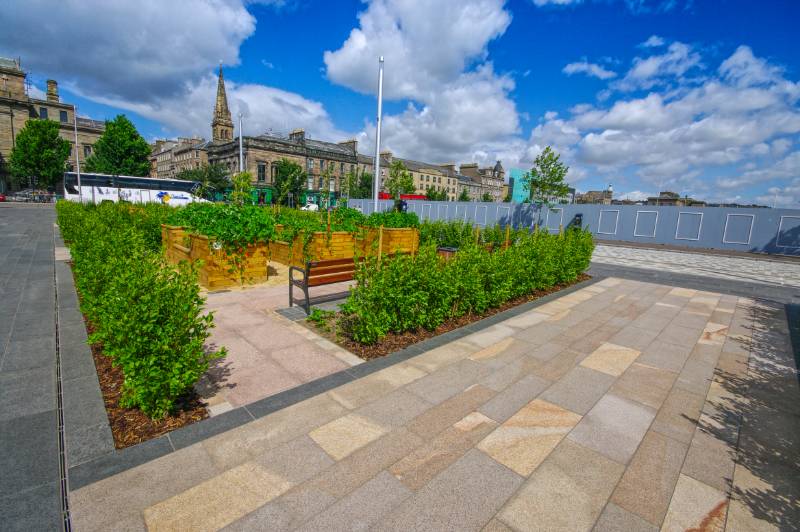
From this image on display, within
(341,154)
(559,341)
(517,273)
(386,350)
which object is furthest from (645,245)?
(341,154)

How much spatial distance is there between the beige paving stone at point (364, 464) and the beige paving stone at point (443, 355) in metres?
1.37

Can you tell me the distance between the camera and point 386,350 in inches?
193

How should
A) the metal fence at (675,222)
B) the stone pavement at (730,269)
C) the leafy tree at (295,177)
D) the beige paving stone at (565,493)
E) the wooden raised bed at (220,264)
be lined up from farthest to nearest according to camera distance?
the leafy tree at (295,177), the metal fence at (675,222), the stone pavement at (730,269), the wooden raised bed at (220,264), the beige paving stone at (565,493)

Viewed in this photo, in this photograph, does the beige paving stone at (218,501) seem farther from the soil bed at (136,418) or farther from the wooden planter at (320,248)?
the wooden planter at (320,248)

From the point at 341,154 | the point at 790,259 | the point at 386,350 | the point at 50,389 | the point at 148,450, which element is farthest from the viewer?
the point at 341,154

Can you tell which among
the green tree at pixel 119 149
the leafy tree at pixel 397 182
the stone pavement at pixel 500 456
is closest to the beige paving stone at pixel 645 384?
the stone pavement at pixel 500 456

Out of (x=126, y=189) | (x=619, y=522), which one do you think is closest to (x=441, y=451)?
(x=619, y=522)

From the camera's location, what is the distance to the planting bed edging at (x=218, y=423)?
2553mm

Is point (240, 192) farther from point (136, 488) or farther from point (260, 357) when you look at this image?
point (136, 488)

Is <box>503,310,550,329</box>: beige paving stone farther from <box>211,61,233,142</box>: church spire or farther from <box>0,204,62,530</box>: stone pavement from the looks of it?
<box>211,61,233,142</box>: church spire

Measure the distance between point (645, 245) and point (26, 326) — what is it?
29.1 m

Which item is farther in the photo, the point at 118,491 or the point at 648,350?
the point at 648,350

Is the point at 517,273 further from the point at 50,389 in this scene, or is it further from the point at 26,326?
the point at 26,326

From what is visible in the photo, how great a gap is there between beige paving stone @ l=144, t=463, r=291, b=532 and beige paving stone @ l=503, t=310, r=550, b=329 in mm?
4714
